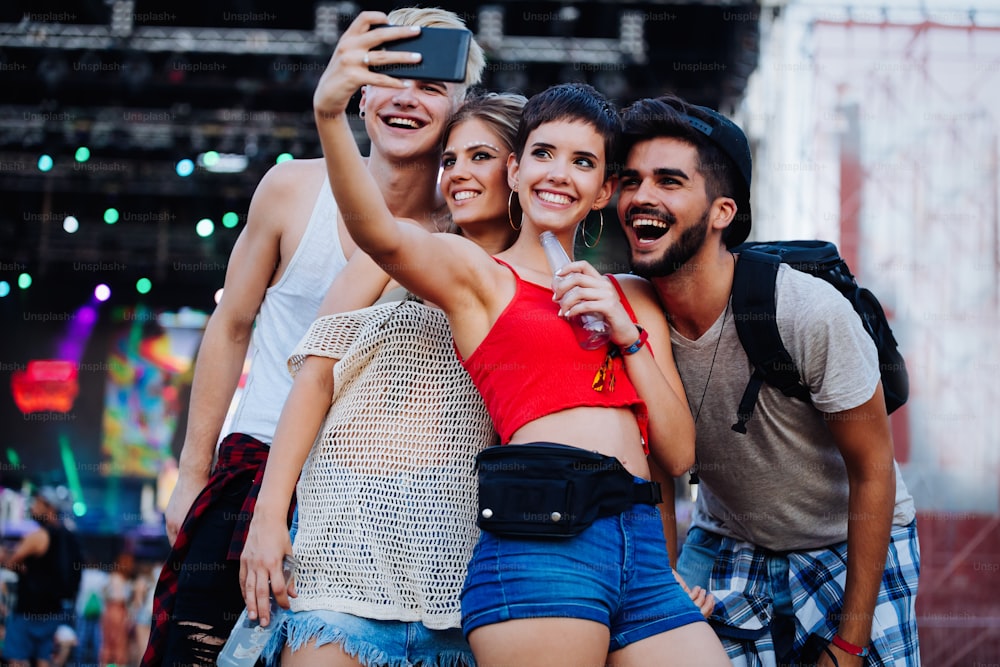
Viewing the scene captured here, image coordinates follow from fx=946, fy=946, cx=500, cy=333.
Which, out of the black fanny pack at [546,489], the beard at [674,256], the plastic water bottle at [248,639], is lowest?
the plastic water bottle at [248,639]

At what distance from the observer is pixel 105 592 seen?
829 centimetres

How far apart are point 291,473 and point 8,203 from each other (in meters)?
9.00

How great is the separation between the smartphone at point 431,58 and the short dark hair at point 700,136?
30.3 inches

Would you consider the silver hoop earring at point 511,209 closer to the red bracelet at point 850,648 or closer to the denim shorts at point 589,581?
the denim shorts at point 589,581

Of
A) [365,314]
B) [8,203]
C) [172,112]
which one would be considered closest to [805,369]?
[365,314]

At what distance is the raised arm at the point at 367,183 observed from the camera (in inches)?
62.7

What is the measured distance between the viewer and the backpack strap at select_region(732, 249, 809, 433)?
2.27m

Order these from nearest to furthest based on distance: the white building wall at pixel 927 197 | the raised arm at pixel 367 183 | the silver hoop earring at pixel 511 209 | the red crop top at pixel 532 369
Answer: the raised arm at pixel 367 183 → the red crop top at pixel 532 369 → the silver hoop earring at pixel 511 209 → the white building wall at pixel 927 197

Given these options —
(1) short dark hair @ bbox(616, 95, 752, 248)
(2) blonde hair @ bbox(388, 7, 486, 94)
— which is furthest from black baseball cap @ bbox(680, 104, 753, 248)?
(2) blonde hair @ bbox(388, 7, 486, 94)

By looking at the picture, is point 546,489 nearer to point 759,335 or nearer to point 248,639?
point 248,639

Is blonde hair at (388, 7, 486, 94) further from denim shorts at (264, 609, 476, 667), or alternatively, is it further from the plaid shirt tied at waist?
denim shorts at (264, 609, 476, 667)

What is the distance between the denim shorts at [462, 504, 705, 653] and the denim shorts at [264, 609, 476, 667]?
21 cm

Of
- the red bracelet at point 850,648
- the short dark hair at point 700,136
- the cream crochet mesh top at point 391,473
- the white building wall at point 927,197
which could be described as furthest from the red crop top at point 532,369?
the white building wall at point 927,197

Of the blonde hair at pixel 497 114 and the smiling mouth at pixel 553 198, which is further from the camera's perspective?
the blonde hair at pixel 497 114
